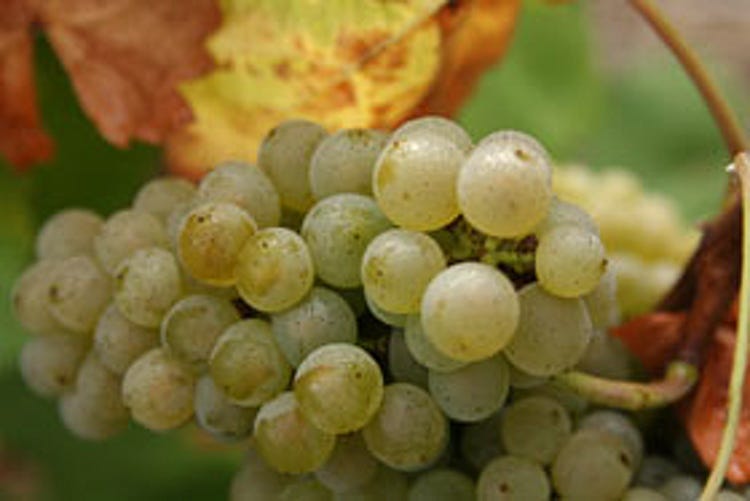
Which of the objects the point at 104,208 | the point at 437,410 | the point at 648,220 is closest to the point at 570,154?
the point at 648,220

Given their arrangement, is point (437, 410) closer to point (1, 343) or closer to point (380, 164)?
point (380, 164)

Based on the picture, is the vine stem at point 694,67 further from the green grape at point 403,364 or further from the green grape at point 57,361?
the green grape at point 57,361

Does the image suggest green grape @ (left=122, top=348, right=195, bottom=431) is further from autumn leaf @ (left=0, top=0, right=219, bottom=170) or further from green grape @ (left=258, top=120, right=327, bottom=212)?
autumn leaf @ (left=0, top=0, right=219, bottom=170)

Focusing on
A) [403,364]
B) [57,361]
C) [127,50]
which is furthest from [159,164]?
[403,364]

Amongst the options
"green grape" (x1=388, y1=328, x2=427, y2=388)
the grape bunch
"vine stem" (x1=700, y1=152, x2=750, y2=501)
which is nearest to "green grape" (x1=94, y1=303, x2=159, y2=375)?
the grape bunch

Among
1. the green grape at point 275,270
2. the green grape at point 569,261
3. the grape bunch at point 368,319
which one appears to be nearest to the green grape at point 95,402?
the grape bunch at point 368,319

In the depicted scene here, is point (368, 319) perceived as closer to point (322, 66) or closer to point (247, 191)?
point (247, 191)
